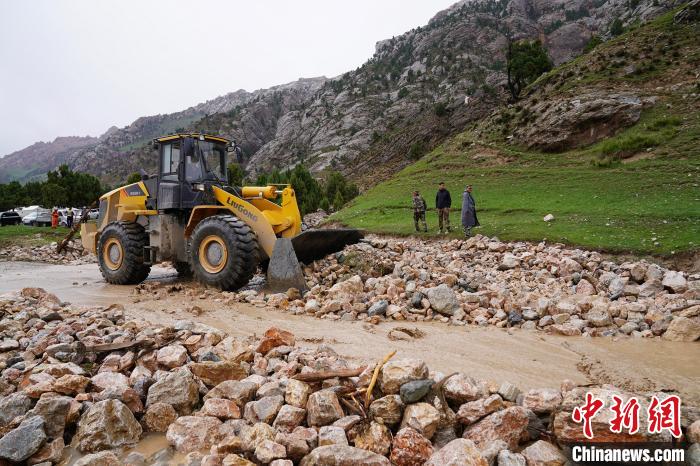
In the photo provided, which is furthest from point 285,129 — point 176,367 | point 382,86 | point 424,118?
point 176,367

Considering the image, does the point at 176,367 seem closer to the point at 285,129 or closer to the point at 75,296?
the point at 75,296

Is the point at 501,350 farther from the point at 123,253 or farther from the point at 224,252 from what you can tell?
the point at 123,253

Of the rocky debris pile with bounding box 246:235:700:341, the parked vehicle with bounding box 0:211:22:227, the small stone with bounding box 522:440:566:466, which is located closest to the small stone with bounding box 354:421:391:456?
the small stone with bounding box 522:440:566:466

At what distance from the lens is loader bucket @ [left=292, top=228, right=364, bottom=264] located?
9.74 meters

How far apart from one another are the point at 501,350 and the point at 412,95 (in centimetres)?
9974

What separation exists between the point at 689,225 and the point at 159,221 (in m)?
14.4

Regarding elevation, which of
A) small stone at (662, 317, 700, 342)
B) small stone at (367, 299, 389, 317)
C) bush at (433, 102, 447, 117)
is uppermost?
bush at (433, 102, 447, 117)

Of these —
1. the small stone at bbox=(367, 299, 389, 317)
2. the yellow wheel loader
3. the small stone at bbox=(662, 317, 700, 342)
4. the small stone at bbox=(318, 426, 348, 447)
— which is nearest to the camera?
the small stone at bbox=(318, 426, 348, 447)

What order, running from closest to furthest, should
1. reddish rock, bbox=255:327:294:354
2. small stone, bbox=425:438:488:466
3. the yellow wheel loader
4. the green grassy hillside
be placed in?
1. small stone, bbox=425:438:488:466
2. reddish rock, bbox=255:327:294:354
3. the yellow wheel loader
4. the green grassy hillside

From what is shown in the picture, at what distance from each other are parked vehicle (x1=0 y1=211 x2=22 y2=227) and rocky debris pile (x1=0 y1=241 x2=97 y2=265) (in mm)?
18096

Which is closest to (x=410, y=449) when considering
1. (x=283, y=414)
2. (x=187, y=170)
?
(x=283, y=414)

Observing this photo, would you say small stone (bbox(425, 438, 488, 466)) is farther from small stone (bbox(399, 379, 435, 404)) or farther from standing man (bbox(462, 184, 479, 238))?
standing man (bbox(462, 184, 479, 238))

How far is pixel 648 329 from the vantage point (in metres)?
6.29

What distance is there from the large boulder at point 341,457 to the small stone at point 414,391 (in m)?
0.62
